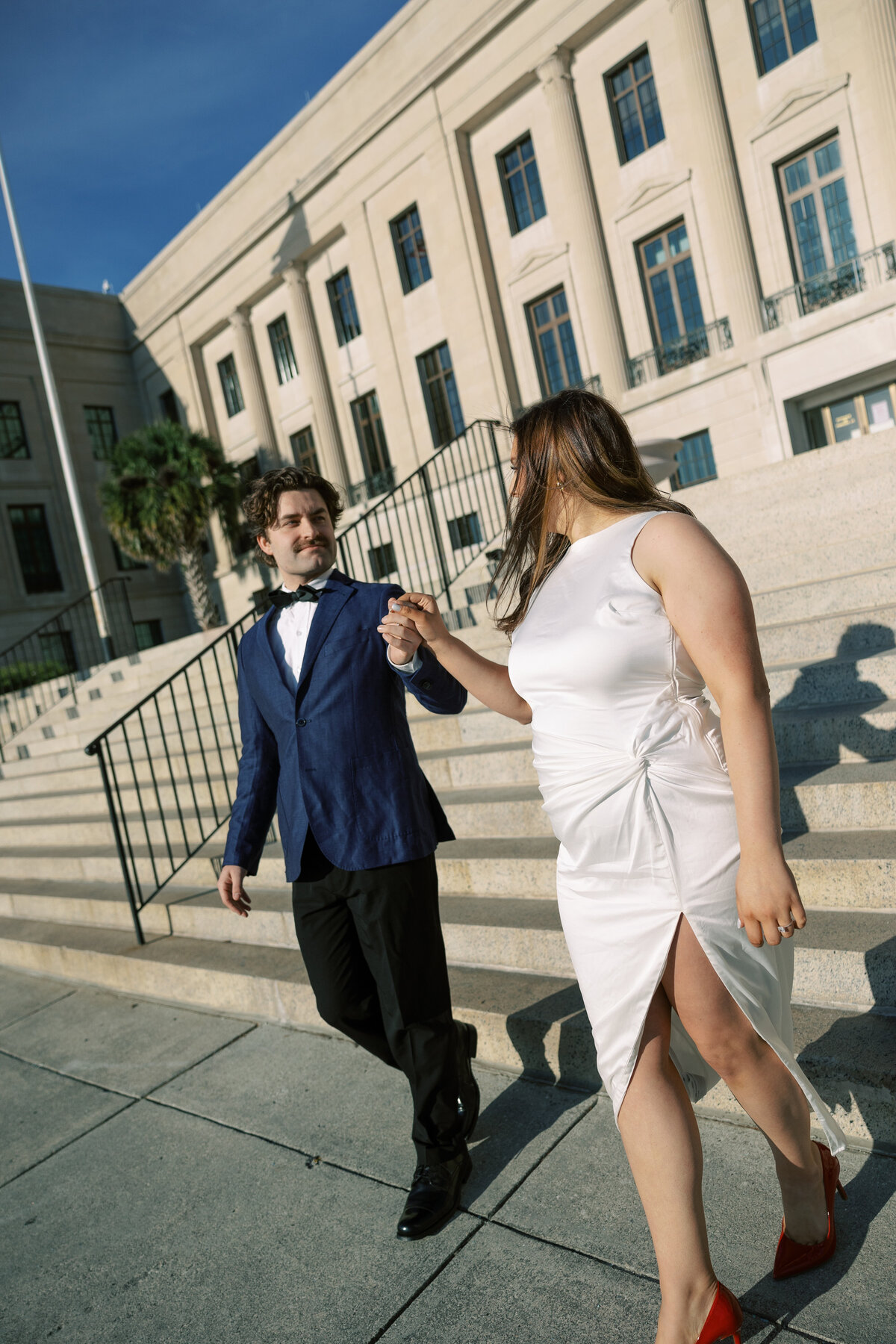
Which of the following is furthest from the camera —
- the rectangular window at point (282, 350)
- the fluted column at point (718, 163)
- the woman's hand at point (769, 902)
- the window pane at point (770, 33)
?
the rectangular window at point (282, 350)

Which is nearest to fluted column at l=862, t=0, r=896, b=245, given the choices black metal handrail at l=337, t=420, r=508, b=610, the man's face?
black metal handrail at l=337, t=420, r=508, b=610

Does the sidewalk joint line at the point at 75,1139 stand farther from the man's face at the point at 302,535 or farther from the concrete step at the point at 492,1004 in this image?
the man's face at the point at 302,535

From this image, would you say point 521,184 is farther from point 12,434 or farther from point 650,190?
point 12,434

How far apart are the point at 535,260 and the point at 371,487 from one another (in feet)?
24.9

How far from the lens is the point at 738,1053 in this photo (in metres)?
1.66

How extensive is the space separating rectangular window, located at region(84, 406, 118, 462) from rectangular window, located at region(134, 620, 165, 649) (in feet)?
18.7

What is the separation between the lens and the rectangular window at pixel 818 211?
15041 millimetres

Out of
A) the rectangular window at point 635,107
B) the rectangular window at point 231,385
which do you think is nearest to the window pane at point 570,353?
the rectangular window at point 635,107

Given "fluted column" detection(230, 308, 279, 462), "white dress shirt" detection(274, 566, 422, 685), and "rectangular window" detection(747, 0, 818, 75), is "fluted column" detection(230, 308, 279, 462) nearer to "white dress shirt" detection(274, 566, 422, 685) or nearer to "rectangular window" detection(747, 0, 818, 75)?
"rectangular window" detection(747, 0, 818, 75)

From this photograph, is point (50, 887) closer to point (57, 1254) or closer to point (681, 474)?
point (57, 1254)

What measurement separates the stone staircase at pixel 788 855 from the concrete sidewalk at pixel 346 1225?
0.26 m

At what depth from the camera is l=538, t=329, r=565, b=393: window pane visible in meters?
19.4

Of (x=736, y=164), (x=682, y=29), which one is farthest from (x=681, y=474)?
(x=682, y=29)

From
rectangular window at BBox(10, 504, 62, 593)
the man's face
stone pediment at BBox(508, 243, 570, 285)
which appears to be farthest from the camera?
rectangular window at BBox(10, 504, 62, 593)
